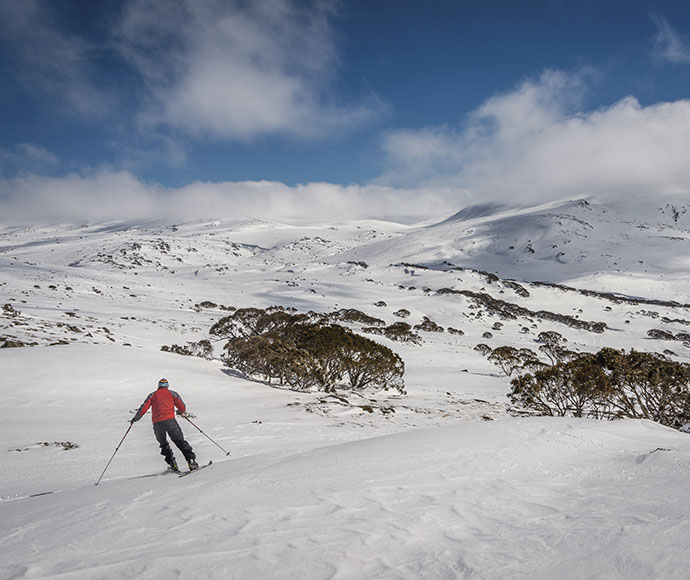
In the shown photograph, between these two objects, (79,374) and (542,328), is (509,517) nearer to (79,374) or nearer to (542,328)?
(79,374)

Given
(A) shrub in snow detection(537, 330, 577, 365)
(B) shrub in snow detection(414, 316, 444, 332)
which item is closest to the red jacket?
(A) shrub in snow detection(537, 330, 577, 365)

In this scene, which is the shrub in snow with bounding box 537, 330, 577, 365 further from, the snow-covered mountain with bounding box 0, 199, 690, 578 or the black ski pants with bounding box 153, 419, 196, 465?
the black ski pants with bounding box 153, 419, 196, 465

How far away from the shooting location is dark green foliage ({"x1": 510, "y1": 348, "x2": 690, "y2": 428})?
39.5ft

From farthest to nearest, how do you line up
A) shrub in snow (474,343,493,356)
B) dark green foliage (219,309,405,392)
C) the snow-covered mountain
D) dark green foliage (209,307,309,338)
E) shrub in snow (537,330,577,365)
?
shrub in snow (474,343,493,356)
shrub in snow (537,330,577,365)
dark green foliage (209,307,309,338)
dark green foliage (219,309,405,392)
the snow-covered mountain

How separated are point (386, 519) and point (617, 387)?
12732mm

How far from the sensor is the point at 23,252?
614 feet

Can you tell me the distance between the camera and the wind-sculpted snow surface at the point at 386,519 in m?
2.74

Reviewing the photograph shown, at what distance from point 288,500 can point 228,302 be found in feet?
188

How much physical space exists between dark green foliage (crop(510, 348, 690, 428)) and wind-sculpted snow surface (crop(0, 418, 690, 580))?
24.3ft

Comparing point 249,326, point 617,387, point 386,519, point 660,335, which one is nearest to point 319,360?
point 617,387

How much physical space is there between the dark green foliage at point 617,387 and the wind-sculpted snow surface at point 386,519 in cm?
740

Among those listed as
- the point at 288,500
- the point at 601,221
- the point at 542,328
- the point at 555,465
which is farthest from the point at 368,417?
the point at 601,221

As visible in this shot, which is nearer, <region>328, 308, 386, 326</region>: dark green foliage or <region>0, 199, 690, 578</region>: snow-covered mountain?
<region>0, 199, 690, 578</region>: snow-covered mountain

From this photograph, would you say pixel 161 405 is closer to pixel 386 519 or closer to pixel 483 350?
pixel 386 519
